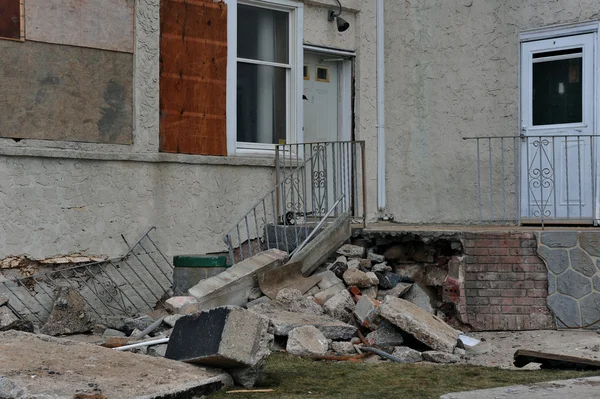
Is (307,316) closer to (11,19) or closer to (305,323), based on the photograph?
(305,323)

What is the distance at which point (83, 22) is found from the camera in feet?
28.2

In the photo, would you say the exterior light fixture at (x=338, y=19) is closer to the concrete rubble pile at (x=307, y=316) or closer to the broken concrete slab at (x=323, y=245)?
the broken concrete slab at (x=323, y=245)

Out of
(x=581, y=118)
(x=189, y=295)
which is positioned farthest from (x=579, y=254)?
(x=189, y=295)

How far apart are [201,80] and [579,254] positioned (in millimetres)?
4265

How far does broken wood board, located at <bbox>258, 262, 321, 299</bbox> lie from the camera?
823 centimetres

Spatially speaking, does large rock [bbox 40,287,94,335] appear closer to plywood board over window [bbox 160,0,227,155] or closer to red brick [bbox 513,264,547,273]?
plywood board over window [bbox 160,0,227,155]

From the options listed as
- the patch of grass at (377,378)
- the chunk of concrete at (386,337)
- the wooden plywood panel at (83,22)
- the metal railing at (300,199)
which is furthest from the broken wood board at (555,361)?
the wooden plywood panel at (83,22)

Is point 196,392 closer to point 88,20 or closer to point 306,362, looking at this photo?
point 306,362

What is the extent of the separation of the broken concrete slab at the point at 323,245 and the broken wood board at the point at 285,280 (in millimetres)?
129

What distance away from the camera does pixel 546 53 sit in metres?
9.92

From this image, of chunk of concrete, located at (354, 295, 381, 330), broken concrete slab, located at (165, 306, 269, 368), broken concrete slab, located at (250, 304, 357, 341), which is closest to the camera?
broken concrete slab, located at (165, 306, 269, 368)

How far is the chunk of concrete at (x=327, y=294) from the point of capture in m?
8.27

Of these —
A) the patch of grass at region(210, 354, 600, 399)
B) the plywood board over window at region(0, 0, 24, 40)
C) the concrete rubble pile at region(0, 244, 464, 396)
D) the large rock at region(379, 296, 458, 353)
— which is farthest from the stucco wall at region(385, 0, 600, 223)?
the plywood board over window at region(0, 0, 24, 40)

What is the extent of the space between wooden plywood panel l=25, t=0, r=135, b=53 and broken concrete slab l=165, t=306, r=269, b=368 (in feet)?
12.3
